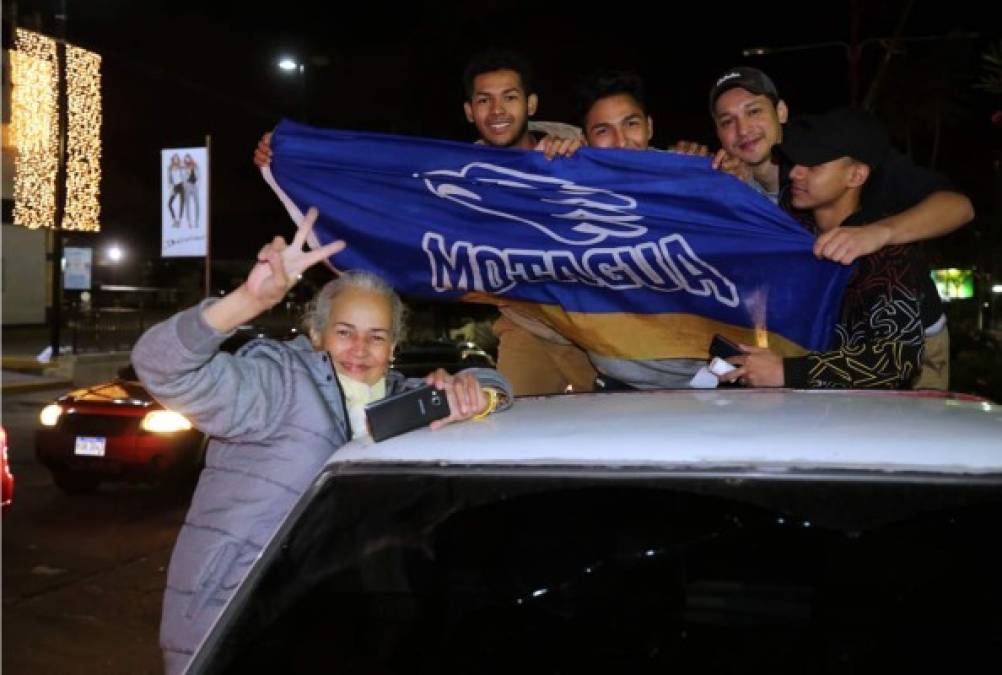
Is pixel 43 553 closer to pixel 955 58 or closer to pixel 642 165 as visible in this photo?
pixel 642 165

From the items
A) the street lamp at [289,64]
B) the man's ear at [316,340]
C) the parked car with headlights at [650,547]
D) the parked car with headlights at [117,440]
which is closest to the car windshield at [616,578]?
the parked car with headlights at [650,547]

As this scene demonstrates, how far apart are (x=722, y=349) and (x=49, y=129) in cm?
2024

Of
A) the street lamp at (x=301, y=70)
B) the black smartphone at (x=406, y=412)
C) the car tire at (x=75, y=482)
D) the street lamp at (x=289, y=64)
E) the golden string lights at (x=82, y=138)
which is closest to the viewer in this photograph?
the black smartphone at (x=406, y=412)

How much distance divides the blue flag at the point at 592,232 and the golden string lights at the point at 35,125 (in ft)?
63.1

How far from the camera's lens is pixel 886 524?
2145 mm

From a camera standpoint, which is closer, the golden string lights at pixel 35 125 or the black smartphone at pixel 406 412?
the black smartphone at pixel 406 412

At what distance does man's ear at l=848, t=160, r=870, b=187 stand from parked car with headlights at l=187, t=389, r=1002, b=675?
93 cm

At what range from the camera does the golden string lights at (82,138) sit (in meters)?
20.7

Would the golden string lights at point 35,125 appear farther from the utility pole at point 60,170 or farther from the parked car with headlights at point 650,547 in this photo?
the parked car with headlights at point 650,547

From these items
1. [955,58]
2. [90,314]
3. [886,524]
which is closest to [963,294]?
[955,58]

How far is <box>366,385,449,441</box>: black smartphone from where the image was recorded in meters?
2.08

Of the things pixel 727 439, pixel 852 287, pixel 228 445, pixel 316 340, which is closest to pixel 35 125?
pixel 316 340

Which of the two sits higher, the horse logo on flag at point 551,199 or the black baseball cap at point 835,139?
the black baseball cap at point 835,139

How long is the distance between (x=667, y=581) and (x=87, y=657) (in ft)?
13.7
